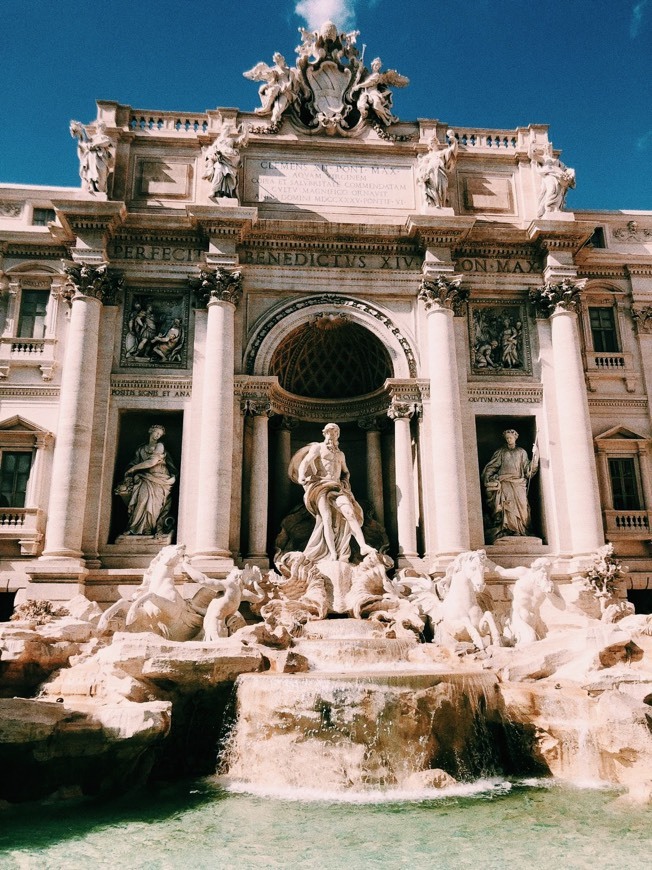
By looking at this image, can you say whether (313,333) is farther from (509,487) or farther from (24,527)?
(24,527)

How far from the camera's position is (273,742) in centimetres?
1088

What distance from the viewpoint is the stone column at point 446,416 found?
18.0 meters

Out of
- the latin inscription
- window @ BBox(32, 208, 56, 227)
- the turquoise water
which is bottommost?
the turquoise water

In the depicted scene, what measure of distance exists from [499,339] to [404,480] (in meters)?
4.93

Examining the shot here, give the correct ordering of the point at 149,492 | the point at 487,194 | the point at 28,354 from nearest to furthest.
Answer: the point at 149,492 → the point at 28,354 → the point at 487,194

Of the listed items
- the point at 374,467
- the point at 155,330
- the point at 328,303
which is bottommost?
the point at 374,467

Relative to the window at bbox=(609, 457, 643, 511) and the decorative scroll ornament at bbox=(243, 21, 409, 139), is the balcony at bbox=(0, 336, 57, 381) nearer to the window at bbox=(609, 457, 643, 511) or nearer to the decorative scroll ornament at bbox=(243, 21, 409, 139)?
the decorative scroll ornament at bbox=(243, 21, 409, 139)

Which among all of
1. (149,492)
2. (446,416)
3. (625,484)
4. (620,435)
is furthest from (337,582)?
(620,435)

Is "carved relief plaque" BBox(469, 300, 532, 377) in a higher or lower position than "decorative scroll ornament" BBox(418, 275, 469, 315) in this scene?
lower

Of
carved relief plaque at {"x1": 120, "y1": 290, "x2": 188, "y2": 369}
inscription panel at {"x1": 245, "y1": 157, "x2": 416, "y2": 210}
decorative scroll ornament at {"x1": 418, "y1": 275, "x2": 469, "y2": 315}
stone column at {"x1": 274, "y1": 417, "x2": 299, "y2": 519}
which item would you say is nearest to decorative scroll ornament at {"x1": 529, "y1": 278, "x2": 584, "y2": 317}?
decorative scroll ornament at {"x1": 418, "y1": 275, "x2": 469, "y2": 315}

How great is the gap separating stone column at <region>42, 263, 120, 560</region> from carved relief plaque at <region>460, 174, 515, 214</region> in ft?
33.7

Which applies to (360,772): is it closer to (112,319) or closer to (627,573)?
(627,573)

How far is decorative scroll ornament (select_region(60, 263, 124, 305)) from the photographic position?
1888cm

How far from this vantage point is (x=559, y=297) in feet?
65.4
